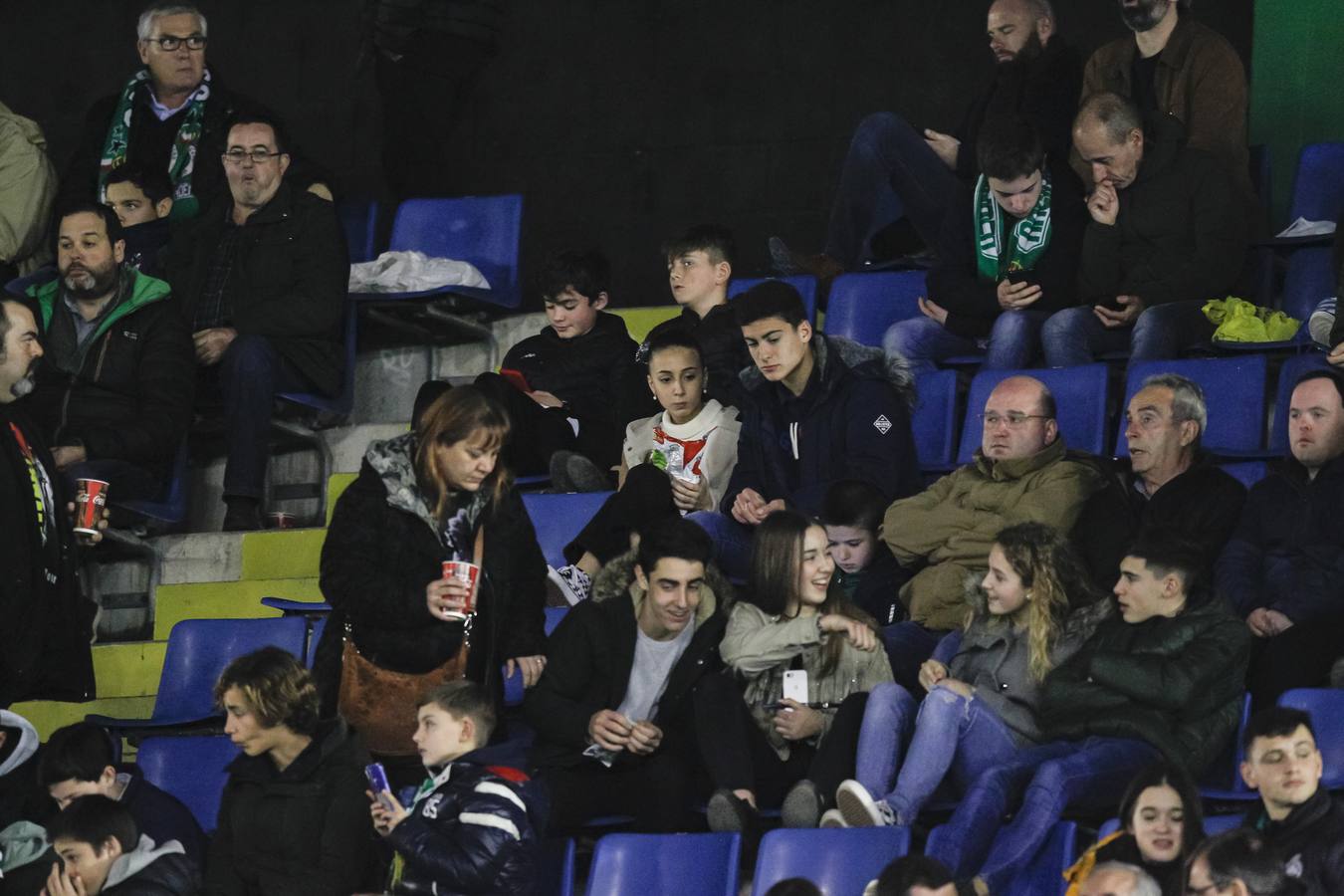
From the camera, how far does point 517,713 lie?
20.7 ft

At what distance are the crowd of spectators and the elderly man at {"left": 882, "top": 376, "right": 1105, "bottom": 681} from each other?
11 millimetres

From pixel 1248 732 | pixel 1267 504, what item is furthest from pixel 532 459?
Answer: pixel 1248 732

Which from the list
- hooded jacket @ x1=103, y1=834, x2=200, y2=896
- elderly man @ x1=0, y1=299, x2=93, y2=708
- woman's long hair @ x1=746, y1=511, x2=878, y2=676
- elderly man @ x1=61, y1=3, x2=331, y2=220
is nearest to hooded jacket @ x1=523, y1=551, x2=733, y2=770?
woman's long hair @ x1=746, y1=511, x2=878, y2=676

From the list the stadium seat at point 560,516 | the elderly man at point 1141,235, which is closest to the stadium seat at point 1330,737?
the elderly man at point 1141,235

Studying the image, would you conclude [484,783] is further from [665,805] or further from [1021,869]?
[1021,869]

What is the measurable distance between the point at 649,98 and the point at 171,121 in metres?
1.81

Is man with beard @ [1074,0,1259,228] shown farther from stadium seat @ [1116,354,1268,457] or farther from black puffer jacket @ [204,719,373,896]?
black puffer jacket @ [204,719,373,896]

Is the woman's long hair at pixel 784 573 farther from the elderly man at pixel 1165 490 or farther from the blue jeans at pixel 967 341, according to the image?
the blue jeans at pixel 967 341

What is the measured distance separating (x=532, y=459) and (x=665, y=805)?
182 cm

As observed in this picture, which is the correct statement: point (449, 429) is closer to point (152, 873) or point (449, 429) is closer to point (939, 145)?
point (152, 873)

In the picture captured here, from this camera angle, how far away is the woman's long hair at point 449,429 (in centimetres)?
555

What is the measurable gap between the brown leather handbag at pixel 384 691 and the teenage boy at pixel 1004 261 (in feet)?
7.07

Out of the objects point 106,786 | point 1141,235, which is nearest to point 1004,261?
point 1141,235

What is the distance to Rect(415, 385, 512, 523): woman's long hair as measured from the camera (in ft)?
18.2
